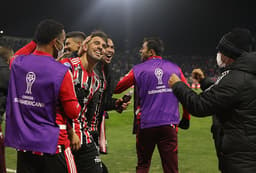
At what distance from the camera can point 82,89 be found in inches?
151

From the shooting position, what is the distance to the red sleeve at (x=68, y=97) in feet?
9.67

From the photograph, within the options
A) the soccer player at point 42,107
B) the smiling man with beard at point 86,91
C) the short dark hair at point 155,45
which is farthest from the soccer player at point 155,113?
the soccer player at point 42,107

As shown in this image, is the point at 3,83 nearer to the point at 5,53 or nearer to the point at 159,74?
the point at 5,53

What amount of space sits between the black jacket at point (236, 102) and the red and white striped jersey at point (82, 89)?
1.18 metres

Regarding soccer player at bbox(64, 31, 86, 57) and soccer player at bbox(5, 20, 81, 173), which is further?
soccer player at bbox(64, 31, 86, 57)

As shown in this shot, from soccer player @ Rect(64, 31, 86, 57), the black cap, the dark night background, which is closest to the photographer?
the black cap

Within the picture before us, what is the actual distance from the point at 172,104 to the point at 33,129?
8.65ft

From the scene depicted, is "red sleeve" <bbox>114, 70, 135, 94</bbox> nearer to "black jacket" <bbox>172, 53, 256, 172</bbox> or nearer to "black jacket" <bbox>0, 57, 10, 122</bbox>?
"black jacket" <bbox>0, 57, 10, 122</bbox>

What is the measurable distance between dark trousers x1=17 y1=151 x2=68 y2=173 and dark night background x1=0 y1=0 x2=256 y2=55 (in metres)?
32.5

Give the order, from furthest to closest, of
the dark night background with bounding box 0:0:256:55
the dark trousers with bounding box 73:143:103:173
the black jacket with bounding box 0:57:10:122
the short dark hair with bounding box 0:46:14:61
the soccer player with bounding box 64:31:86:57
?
the dark night background with bounding box 0:0:256:55, the short dark hair with bounding box 0:46:14:61, the soccer player with bounding box 64:31:86:57, the black jacket with bounding box 0:57:10:122, the dark trousers with bounding box 73:143:103:173

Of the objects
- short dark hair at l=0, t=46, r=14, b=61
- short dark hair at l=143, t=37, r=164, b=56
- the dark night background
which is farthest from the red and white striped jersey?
the dark night background

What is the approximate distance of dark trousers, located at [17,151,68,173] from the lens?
3.05 metres

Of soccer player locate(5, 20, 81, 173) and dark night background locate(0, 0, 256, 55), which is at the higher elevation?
dark night background locate(0, 0, 256, 55)

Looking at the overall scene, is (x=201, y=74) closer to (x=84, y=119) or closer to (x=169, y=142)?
(x=84, y=119)
